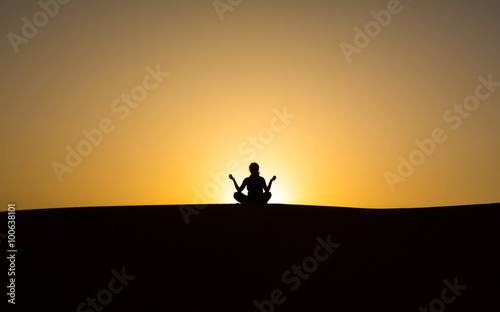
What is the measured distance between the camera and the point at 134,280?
4152 millimetres

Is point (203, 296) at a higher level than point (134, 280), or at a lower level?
lower

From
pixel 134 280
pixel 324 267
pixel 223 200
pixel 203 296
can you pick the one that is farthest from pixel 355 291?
pixel 223 200

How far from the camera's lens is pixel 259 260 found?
14.6 feet

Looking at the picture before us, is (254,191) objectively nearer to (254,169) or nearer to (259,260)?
(254,169)

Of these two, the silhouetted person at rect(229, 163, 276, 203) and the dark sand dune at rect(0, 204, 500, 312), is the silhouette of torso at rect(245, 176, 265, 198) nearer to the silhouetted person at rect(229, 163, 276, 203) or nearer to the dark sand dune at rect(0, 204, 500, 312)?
the silhouetted person at rect(229, 163, 276, 203)

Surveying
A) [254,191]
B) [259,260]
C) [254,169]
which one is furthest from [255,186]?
[259,260]

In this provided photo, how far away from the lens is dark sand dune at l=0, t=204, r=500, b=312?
155 inches

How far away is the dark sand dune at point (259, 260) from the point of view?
3945mm

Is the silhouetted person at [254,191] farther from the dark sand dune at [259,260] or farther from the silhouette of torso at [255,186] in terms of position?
the dark sand dune at [259,260]

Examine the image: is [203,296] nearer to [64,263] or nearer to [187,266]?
[187,266]

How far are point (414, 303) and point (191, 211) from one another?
248cm

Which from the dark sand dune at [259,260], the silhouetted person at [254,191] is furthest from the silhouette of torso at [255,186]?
the dark sand dune at [259,260]

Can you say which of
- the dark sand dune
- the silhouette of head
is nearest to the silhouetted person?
the silhouette of head

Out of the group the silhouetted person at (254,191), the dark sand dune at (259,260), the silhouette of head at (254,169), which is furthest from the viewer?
the silhouette of head at (254,169)
